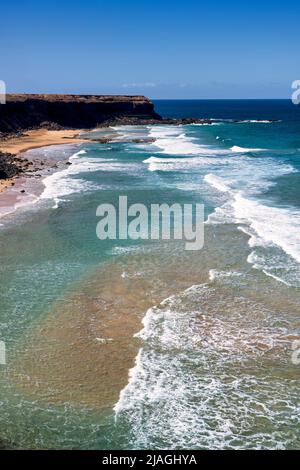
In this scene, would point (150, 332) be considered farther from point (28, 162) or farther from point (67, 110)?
point (67, 110)

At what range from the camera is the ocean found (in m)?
12.2

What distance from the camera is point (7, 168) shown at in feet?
143

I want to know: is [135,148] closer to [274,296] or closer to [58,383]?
[274,296]

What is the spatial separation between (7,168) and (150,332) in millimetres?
30946

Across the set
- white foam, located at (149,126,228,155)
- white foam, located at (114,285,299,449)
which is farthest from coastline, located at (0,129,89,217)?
white foam, located at (114,285,299,449)

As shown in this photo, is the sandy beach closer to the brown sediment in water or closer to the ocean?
the ocean

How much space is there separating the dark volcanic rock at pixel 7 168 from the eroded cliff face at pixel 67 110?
25881 millimetres

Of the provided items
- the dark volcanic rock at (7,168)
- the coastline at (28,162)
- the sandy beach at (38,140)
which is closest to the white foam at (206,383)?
the coastline at (28,162)

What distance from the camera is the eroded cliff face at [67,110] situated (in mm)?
78356

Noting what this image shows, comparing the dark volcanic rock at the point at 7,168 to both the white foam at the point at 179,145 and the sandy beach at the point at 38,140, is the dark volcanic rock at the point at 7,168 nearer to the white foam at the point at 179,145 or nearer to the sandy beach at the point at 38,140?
the sandy beach at the point at 38,140

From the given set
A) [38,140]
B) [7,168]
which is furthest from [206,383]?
[38,140]

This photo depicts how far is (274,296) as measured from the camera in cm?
1884

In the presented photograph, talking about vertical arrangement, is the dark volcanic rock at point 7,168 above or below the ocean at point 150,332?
above

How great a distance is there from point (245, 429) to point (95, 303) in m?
7.99
